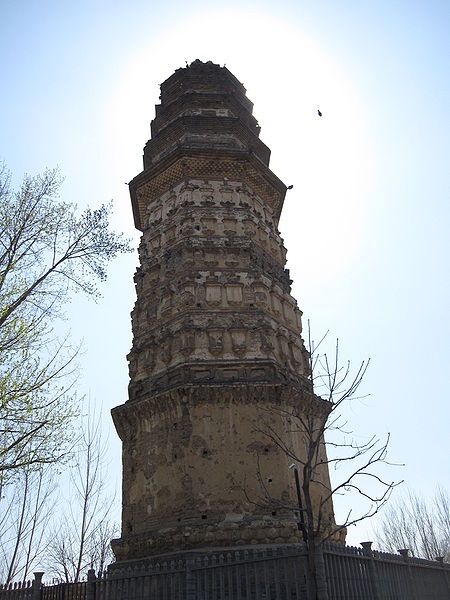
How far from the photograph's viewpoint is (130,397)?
1755 cm

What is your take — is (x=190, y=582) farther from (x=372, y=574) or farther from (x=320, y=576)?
(x=372, y=574)

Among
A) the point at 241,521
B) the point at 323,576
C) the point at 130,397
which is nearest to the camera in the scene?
the point at 323,576

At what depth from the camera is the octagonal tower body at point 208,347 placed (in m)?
14.1

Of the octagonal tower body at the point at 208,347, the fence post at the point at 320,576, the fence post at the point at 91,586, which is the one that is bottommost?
the fence post at the point at 320,576

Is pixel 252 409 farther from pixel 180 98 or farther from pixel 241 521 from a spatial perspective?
pixel 180 98

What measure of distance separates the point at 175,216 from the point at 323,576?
14373mm

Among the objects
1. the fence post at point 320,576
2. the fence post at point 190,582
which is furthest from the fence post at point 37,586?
the fence post at point 320,576

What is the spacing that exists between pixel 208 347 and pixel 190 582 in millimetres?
7269

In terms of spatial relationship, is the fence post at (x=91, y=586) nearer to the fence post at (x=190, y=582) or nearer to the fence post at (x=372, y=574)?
the fence post at (x=190, y=582)

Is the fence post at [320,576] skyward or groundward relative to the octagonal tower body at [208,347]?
groundward

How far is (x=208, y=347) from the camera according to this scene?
1653 cm

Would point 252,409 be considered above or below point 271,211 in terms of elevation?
below

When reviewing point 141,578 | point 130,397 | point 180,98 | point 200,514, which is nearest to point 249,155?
point 180,98

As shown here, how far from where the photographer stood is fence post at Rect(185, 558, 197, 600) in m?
10.4
